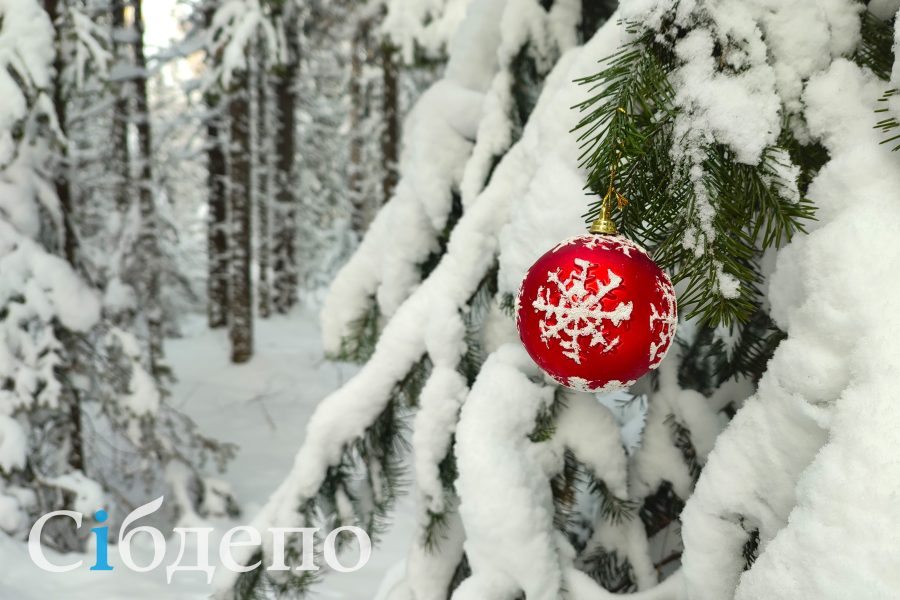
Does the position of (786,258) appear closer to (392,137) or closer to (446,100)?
(446,100)

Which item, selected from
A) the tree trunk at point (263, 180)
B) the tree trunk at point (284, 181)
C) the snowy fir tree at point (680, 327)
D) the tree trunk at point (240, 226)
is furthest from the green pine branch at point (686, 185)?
the tree trunk at point (284, 181)

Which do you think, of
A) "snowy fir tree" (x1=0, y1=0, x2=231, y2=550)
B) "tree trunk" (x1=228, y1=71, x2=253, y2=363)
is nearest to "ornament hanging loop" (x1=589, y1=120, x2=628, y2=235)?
"snowy fir tree" (x1=0, y1=0, x2=231, y2=550)

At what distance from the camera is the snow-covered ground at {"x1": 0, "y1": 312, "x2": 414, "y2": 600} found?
408cm

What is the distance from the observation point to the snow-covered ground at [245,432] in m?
4.08

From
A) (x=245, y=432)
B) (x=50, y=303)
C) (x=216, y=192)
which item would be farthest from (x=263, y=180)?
(x=50, y=303)

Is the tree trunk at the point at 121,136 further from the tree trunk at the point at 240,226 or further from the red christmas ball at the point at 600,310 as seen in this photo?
the red christmas ball at the point at 600,310

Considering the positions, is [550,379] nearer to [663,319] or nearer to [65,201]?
[663,319]

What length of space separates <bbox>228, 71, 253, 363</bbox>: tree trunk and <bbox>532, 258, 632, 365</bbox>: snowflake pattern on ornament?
966cm

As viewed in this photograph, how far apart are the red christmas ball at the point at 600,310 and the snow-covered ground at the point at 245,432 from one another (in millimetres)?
1870

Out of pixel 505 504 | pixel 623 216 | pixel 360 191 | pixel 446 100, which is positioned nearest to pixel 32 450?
pixel 446 100

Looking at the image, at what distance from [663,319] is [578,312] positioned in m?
0.15

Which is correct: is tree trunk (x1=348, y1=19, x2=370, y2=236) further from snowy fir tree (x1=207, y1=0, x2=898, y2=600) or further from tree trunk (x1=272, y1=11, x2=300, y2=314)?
snowy fir tree (x1=207, y1=0, x2=898, y2=600)

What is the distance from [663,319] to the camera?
111 cm

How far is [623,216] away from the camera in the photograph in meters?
1.33
